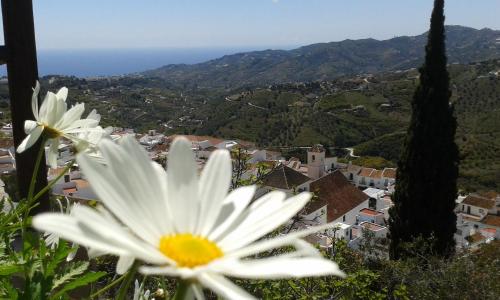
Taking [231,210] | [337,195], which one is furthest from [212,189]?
[337,195]

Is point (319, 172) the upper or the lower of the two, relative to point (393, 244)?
lower

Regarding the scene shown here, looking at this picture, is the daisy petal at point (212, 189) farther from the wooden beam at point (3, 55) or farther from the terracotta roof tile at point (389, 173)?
the terracotta roof tile at point (389, 173)

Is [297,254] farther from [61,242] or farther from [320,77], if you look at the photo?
[320,77]

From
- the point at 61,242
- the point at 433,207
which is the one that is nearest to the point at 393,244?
the point at 433,207

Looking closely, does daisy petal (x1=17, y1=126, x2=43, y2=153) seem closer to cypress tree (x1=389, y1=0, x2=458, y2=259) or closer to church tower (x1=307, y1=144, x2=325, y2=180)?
cypress tree (x1=389, y1=0, x2=458, y2=259)

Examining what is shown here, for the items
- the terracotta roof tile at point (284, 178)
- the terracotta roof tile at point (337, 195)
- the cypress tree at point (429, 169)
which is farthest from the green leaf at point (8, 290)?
the terracotta roof tile at point (337, 195)
